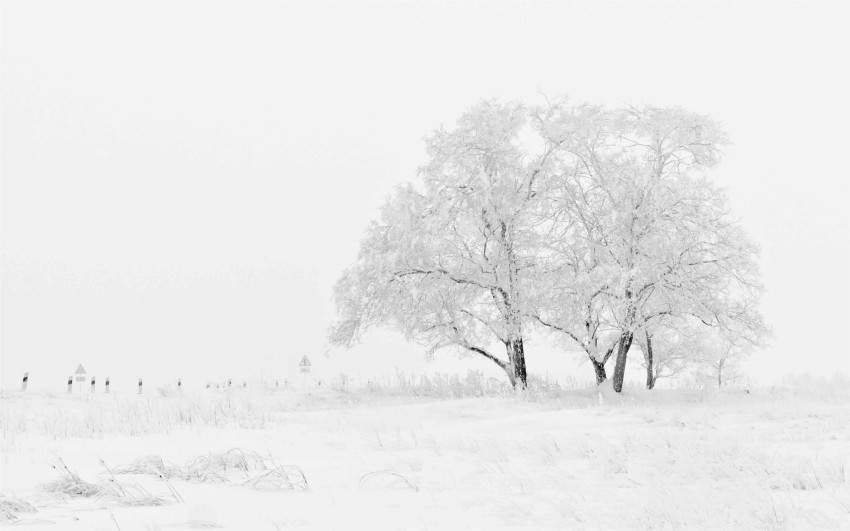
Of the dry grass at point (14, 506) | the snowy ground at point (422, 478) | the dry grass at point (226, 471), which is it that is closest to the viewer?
the dry grass at point (14, 506)

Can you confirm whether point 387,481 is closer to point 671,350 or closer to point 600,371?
point 600,371

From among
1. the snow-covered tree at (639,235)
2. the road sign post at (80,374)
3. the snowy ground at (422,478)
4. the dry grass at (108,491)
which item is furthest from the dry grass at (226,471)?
the road sign post at (80,374)

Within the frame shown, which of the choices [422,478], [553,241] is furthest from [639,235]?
[422,478]

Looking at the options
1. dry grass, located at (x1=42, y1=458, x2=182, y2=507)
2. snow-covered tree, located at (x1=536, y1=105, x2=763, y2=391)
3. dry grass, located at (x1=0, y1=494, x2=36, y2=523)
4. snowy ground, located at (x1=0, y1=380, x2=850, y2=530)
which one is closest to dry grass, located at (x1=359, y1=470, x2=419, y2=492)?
snowy ground, located at (x1=0, y1=380, x2=850, y2=530)

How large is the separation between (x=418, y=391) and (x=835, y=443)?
14404 millimetres

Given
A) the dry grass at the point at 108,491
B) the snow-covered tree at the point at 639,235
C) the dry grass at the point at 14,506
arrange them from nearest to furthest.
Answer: the dry grass at the point at 14,506 → the dry grass at the point at 108,491 → the snow-covered tree at the point at 639,235

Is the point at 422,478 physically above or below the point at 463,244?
below

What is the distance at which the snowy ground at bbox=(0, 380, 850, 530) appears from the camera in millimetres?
4406

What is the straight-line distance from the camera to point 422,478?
6094mm

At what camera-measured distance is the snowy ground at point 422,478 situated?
4.41 meters

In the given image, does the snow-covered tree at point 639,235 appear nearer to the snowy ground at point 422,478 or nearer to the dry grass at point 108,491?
the snowy ground at point 422,478

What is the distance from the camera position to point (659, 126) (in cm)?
1991

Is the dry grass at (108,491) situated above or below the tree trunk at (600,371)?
below

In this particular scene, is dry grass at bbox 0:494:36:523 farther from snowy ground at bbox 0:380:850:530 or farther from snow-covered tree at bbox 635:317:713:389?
snow-covered tree at bbox 635:317:713:389
